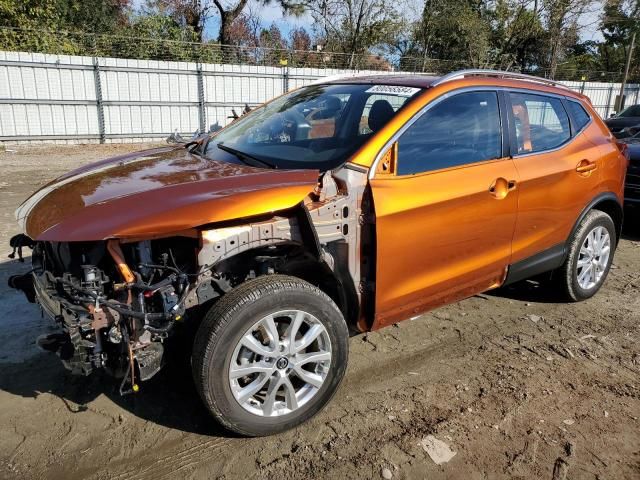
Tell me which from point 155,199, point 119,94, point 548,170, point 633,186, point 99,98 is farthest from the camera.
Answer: point 119,94

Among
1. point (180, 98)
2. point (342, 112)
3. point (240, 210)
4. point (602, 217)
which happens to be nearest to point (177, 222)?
point (240, 210)

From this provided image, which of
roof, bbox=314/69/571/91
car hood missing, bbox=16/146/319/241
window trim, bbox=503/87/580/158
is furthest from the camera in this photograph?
window trim, bbox=503/87/580/158

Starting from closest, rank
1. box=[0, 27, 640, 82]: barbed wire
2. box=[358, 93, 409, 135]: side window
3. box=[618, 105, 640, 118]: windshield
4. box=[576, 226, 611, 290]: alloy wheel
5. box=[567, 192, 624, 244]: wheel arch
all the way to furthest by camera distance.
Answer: box=[358, 93, 409, 135]: side window → box=[567, 192, 624, 244]: wheel arch → box=[576, 226, 611, 290]: alloy wheel → box=[618, 105, 640, 118]: windshield → box=[0, 27, 640, 82]: barbed wire

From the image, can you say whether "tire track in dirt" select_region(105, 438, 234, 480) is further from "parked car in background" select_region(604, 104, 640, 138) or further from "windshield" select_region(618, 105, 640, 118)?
"windshield" select_region(618, 105, 640, 118)

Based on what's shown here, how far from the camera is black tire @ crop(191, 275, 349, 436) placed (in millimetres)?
2561

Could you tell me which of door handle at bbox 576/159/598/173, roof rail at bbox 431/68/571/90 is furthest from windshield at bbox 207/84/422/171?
door handle at bbox 576/159/598/173

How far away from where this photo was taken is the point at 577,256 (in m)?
4.42

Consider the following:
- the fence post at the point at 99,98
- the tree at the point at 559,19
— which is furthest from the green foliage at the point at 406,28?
the fence post at the point at 99,98

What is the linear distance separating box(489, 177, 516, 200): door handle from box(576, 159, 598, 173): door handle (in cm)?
90

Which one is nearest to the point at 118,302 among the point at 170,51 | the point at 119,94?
the point at 119,94

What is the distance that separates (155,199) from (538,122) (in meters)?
2.98

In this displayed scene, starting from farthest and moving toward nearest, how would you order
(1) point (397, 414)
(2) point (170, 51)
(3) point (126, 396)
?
(2) point (170, 51) < (3) point (126, 396) < (1) point (397, 414)

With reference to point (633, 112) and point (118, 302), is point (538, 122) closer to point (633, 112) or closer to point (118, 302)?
point (118, 302)

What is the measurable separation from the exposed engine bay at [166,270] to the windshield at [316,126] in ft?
1.13
